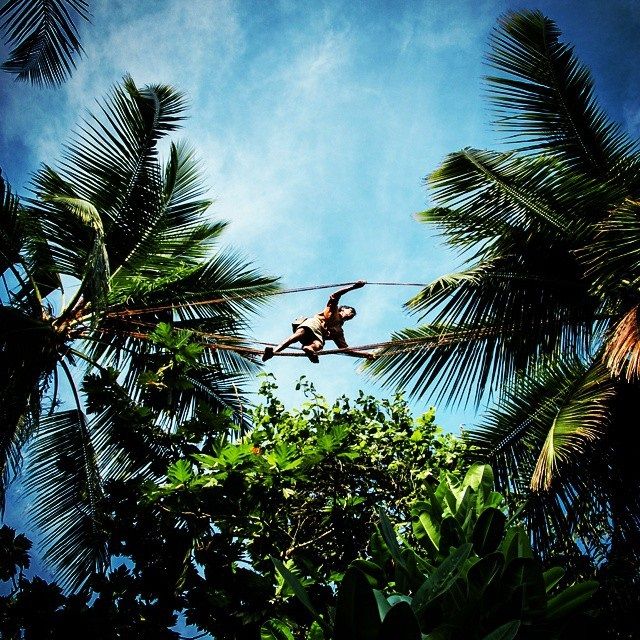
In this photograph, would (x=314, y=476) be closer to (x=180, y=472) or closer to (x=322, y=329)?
(x=322, y=329)

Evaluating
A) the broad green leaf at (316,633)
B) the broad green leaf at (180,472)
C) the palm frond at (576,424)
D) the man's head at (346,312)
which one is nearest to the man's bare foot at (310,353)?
the man's head at (346,312)

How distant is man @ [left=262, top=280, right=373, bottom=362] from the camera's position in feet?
18.6

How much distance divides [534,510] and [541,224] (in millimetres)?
2495

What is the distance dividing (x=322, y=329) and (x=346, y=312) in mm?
445

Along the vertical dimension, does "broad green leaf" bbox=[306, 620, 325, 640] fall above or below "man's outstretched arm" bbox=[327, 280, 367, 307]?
below

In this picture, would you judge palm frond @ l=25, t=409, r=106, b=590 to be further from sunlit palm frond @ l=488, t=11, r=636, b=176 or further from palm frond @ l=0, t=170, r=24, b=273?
sunlit palm frond @ l=488, t=11, r=636, b=176

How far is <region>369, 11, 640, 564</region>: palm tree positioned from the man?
0.51 metres

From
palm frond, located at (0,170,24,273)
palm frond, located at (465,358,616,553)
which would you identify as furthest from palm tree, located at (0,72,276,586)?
palm frond, located at (465,358,616,553)

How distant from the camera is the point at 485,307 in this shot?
17.9 ft

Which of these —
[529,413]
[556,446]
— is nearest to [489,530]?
[556,446]

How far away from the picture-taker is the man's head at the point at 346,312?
617 cm

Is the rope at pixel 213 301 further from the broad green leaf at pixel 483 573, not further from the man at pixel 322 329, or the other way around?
the broad green leaf at pixel 483 573

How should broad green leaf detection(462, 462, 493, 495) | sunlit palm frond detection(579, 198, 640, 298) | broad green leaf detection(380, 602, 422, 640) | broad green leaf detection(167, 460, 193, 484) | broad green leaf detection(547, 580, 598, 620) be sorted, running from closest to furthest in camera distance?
broad green leaf detection(380, 602, 422, 640)
broad green leaf detection(547, 580, 598, 620)
broad green leaf detection(462, 462, 493, 495)
broad green leaf detection(167, 460, 193, 484)
sunlit palm frond detection(579, 198, 640, 298)

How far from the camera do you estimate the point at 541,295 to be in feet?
17.8
